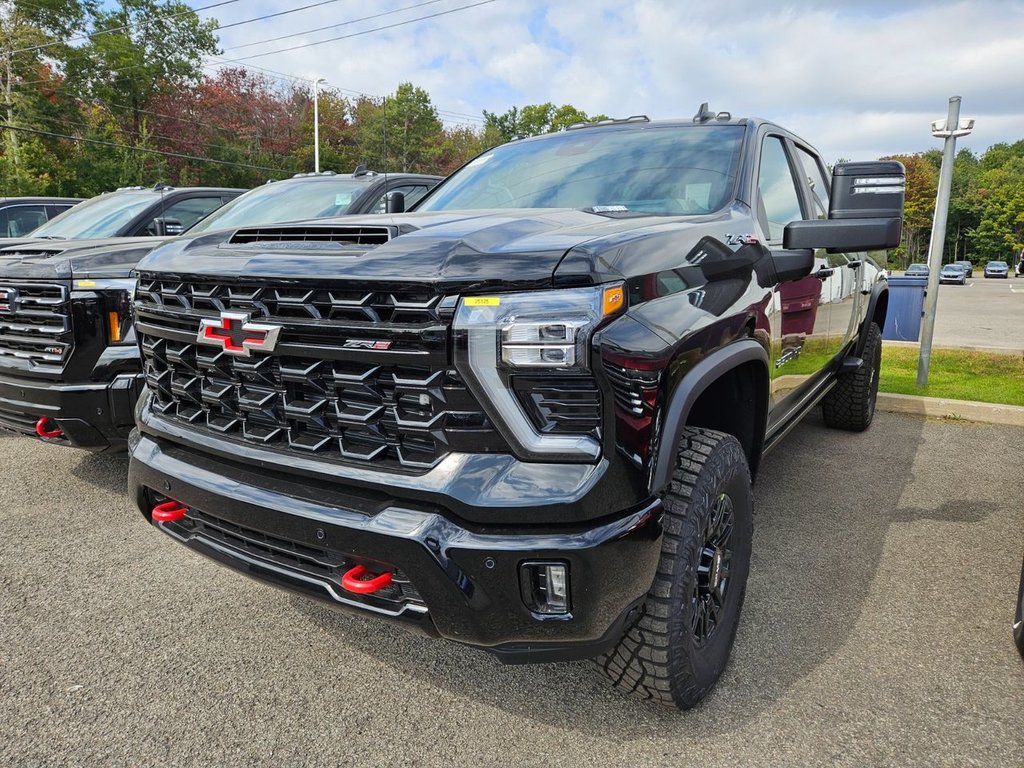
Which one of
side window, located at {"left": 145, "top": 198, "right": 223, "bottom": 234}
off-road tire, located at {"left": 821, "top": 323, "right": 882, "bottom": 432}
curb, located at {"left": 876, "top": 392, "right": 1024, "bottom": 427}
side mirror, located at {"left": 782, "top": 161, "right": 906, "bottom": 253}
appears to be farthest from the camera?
side window, located at {"left": 145, "top": 198, "right": 223, "bottom": 234}

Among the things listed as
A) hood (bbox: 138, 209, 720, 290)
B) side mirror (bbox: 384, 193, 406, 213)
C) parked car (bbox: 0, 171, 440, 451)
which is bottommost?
parked car (bbox: 0, 171, 440, 451)

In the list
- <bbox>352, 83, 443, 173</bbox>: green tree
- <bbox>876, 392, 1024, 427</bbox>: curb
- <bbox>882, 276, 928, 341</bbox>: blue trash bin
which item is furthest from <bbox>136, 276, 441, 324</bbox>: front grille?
<bbox>352, 83, 443, 173</bbox>: green tree

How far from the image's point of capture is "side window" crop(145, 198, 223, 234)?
6.42m

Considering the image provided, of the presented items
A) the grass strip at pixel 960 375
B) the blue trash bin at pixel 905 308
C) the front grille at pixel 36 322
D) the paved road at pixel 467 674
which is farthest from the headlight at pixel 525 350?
the blue trash bin at pixel 905 308

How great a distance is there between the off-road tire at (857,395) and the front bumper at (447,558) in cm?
375

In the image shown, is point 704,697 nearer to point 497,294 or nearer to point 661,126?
point 497,294

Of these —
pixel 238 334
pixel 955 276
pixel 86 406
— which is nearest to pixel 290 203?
pixel 86 406

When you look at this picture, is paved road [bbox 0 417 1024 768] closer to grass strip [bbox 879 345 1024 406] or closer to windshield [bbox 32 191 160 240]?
grass strip [bbox 879 345 1024 406]

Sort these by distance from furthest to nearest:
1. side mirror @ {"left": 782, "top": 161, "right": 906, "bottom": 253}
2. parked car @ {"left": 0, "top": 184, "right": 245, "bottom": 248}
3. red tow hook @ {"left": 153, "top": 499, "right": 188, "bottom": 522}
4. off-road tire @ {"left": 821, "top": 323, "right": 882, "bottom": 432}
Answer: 1. parked car @ {"left": 0, "top": 184, "right": 245, "bottom": 248}
2. off-road tire @ {"left": 821, "top": 323, "right": 882, "bottom": 432}
3. side mirror @ {"left": 782, "top": 161, "right": 906, "bottom": 253}
4. red tow hook @ {"left": 153, "top": 499, "right": 188, "bottom": 522}

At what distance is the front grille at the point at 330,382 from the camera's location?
1.78 meters

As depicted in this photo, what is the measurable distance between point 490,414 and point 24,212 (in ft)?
33.1

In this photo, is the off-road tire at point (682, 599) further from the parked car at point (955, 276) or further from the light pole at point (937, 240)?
the parked car at point (955, 276)

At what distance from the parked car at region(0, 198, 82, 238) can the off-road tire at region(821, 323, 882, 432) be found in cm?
870

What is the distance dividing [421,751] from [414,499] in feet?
2.71
